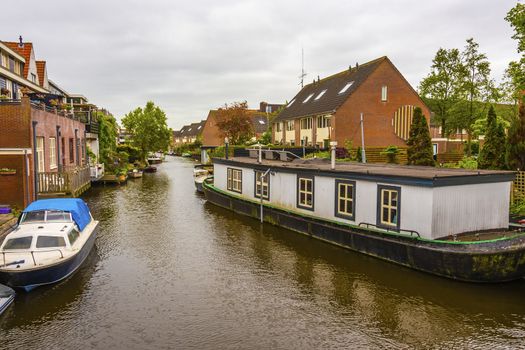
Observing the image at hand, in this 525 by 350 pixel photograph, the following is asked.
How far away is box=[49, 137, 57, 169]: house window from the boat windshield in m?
14.2

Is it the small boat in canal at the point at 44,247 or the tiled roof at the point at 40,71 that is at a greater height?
the tiled roof at the point at 40,71

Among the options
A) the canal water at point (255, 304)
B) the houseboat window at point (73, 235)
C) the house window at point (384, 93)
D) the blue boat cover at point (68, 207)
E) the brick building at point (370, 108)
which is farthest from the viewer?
the house window at point (384, 93)

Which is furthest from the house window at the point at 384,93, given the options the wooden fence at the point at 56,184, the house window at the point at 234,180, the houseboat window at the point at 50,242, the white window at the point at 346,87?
the houseboat window at the point at 50,242

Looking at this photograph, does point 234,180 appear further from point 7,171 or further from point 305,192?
point 7,171

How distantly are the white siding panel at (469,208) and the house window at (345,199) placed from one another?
3822mm

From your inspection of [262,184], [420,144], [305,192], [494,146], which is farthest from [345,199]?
[420,144]

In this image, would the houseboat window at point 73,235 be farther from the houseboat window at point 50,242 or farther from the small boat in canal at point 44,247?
the houseboat window at point 50,242

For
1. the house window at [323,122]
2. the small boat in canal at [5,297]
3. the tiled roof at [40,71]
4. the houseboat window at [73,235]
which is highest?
the tiled roof at [40,71]

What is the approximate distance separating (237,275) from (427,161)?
20.1 m

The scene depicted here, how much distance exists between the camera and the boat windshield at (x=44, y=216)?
48.1 ft

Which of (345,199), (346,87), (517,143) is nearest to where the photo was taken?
(345,199)

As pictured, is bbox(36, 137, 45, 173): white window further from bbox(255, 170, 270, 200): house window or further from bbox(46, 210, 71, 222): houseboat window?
bbox(255, 170, 270, 200): house window

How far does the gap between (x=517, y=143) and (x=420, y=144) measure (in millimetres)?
9493

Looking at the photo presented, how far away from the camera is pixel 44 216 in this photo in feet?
48.4
